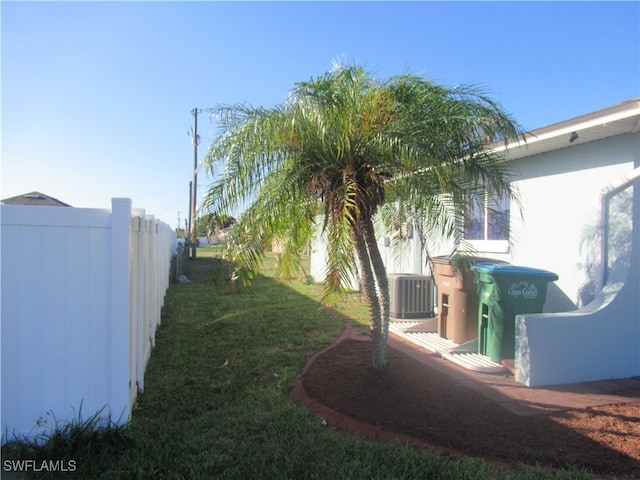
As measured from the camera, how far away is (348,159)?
424 centimetres

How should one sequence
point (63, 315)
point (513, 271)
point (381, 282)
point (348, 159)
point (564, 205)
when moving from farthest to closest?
point (564, 205) < point (513, 271) < point (381, 282) < point (348, 159) < point (63, 315)

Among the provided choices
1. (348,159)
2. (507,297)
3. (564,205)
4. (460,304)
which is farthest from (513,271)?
(348,159)

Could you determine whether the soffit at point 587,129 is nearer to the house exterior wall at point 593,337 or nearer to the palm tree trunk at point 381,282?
the house exterior wall at point 593,337

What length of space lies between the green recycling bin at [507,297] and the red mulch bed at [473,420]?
118cm

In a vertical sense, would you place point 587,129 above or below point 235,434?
above

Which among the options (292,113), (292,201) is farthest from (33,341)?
(292,113)

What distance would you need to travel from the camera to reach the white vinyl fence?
3.53 meters

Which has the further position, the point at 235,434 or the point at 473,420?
the point at 473,420

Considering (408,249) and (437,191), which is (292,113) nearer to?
(437,191)

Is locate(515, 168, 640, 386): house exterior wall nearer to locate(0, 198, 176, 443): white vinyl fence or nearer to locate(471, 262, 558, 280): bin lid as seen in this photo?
locate(471, 262, 558, 280): bin lid

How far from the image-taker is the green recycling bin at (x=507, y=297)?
5.73 m

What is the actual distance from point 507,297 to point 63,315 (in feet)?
16.9

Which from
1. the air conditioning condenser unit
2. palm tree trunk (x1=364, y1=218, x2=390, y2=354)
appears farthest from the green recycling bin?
the air conditioning condenser unit

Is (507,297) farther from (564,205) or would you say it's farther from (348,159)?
(348,159)
